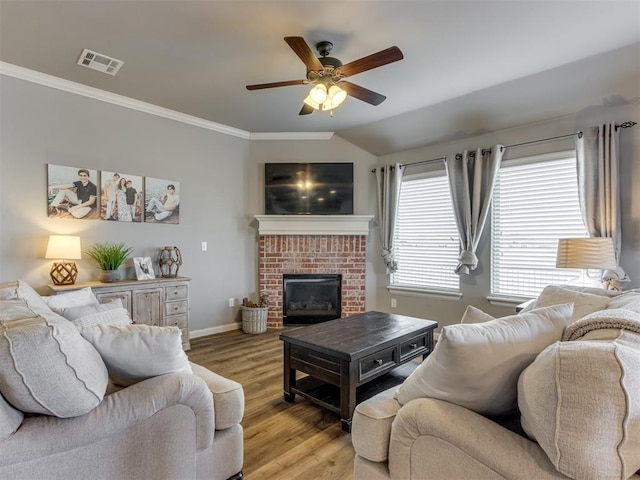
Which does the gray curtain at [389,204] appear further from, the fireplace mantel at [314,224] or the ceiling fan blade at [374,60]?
the ceiling fan blade at [374,60]

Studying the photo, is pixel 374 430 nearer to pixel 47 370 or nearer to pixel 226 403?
pixel 226 403

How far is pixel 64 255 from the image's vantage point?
313cm

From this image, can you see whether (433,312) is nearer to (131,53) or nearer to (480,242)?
(480,242)

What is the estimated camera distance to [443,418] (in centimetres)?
112

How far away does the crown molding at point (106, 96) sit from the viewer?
312cm

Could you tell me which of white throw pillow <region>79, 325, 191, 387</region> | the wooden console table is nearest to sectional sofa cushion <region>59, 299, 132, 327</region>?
white throw pillow <region>79, 325, 191, 387</region>

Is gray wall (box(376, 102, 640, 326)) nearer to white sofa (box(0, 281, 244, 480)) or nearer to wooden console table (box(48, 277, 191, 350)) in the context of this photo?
wooden console table (box(48, 277, 191, 350))

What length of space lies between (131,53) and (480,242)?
3.99 metres

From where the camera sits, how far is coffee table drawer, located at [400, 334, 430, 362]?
8.58 feet

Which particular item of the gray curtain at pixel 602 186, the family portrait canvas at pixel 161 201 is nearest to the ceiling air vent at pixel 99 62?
the family portrait canvas at pixel 161 201

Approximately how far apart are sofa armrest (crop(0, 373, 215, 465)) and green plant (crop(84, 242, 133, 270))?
2.58 meters

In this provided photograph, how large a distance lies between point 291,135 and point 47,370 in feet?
14.3

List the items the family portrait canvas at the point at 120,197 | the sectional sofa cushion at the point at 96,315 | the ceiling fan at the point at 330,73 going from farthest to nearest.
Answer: the family portrait canvas at the point at 120,197 → the ceiling fan at the point at 330,73 → the sectional sofa cushion at the point at 96,315

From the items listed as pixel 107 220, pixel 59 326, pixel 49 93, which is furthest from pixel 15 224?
pixel 59 326
